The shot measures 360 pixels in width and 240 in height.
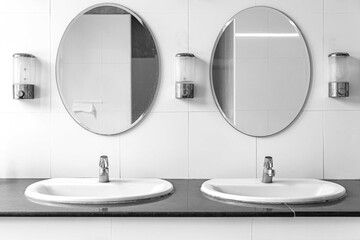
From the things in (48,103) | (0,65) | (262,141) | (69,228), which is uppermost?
(0,65)

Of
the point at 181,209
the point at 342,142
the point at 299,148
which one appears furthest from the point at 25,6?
the point at 342,142

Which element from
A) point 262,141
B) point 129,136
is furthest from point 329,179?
point 129,136

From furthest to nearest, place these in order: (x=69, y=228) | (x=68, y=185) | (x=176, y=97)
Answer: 1. (x=176, y=97)
2. (x=68, y=185)
3. (x=69, y=228)

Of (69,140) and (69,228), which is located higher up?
(69,140)

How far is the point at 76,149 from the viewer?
1923 mm

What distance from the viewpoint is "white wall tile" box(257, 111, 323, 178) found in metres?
1.90

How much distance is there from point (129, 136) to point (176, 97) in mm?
322

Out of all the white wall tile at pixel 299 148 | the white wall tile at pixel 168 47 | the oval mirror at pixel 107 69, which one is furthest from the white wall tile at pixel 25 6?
the white wall tile at pixel 299 148

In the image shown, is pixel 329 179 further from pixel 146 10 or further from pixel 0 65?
pixel 0 65

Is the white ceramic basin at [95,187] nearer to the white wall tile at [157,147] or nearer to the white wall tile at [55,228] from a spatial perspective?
the white wall tile at [157,147]

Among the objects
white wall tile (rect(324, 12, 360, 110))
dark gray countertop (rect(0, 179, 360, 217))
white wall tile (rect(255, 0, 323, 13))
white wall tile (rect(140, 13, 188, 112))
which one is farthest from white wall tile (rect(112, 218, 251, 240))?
white wall tile (rect(255, 0, 323, 13))

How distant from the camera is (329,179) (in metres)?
A: 1.91

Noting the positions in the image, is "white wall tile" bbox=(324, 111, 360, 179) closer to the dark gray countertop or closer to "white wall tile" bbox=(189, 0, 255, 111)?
the dark gray countertop

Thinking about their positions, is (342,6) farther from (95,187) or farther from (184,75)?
(95,187)
